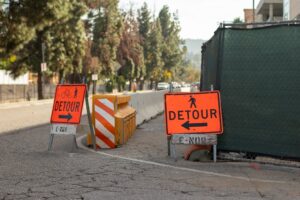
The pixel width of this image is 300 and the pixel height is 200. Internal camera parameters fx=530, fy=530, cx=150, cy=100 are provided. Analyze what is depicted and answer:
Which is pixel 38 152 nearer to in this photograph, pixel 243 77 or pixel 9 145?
pixel 9 145

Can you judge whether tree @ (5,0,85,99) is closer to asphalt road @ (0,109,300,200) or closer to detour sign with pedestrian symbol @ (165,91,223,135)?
asphalt road @ (0,109,300,200)

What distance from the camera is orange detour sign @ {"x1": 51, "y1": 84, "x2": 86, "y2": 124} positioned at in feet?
34.2

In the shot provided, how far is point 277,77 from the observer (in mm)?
8750

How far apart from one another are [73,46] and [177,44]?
8791cm

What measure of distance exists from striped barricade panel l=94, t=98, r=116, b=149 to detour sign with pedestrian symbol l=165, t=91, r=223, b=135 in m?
1.98

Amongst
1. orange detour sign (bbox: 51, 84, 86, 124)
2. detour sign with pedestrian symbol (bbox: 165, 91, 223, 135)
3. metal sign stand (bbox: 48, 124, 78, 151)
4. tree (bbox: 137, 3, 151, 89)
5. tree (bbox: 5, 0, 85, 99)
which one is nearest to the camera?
detour sign with pedestrian symbol (bbox: 165, 91, 223, 135)

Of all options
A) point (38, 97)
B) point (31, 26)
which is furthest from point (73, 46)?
point (31, 26)

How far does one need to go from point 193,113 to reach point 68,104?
2797 millimetres

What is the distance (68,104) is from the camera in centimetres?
1062

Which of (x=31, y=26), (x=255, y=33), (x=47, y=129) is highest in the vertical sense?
(x=31, y=26)

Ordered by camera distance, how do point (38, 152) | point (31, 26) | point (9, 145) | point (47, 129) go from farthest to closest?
point (31, 26) → point (47, 129) → point (9, 145) → point (38, 152)

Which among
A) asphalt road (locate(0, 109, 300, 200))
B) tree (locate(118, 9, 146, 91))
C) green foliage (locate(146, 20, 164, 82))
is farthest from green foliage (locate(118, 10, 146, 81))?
asphalt road (locate(0, 109, 300, 200))

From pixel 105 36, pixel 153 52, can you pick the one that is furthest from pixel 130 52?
pixel 153 52

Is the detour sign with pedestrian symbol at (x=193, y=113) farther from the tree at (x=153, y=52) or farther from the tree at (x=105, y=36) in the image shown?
the tree at (x=153, y=52)
